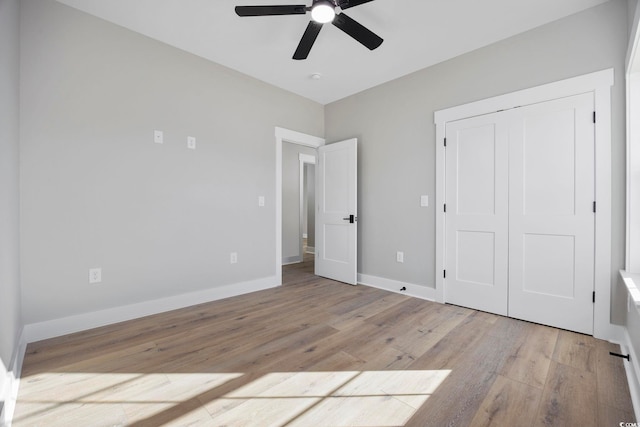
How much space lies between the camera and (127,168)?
8.50 ft

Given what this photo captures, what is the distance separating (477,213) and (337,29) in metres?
2.22

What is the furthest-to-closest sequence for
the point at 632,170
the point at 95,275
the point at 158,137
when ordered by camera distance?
the point at 158,137 < the point at 95,275 < the point at 632,170

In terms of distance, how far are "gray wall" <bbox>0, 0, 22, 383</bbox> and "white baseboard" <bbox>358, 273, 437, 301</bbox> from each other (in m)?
3.27

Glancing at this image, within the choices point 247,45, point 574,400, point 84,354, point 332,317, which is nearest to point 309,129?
point 247,45

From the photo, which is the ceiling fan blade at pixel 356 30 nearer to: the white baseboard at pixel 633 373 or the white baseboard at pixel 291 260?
the white baseboard at pixel 633 373

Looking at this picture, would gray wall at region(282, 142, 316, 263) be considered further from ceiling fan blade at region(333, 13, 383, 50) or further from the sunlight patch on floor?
the sunlight patch on floor

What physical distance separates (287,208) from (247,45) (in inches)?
125

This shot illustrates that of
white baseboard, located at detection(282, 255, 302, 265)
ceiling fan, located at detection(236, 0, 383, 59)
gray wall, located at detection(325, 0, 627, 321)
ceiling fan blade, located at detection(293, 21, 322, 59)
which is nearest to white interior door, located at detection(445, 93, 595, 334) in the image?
gray wall, located at detection(325, 0, 627, 321)

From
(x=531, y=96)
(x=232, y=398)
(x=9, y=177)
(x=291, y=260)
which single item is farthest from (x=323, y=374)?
(x=291, y=260)

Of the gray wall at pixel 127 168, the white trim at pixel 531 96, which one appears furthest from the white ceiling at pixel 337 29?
the white trim at pixel 531 96

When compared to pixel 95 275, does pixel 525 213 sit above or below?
above

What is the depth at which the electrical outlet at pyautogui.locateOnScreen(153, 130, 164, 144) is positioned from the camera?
275 centimetres

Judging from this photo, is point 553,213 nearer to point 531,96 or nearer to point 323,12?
point 531,96

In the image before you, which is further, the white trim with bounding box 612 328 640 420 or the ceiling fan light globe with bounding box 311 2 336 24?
the ceiling fan light globe with bounding box 311 2 336 24
